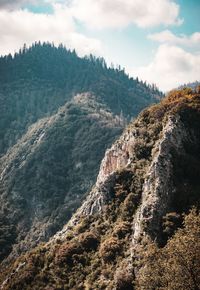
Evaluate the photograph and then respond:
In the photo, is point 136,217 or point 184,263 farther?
point 136,217

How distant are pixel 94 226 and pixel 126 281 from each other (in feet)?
73.2

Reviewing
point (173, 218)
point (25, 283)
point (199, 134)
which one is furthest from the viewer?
point (199, 134)

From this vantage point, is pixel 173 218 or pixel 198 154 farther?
pixel 198 154

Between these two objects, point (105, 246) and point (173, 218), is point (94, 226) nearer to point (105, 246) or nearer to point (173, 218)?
point (105, 246)

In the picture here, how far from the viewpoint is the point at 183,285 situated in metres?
50.9

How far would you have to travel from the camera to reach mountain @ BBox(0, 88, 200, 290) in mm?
71750

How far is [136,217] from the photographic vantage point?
79938mm

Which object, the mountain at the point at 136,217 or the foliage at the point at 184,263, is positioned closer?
the foliage at the point at 184,263

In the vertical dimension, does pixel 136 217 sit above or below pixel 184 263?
above

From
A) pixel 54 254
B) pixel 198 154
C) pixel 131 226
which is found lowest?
pixel 54 254

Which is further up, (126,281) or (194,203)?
(194,203)

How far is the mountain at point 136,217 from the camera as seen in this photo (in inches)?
2825

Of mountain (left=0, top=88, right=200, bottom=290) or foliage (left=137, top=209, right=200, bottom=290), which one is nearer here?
foliage (left=137, top=209, right=200, bottom=290)

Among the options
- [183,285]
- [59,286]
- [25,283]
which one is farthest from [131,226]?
[183,285]
